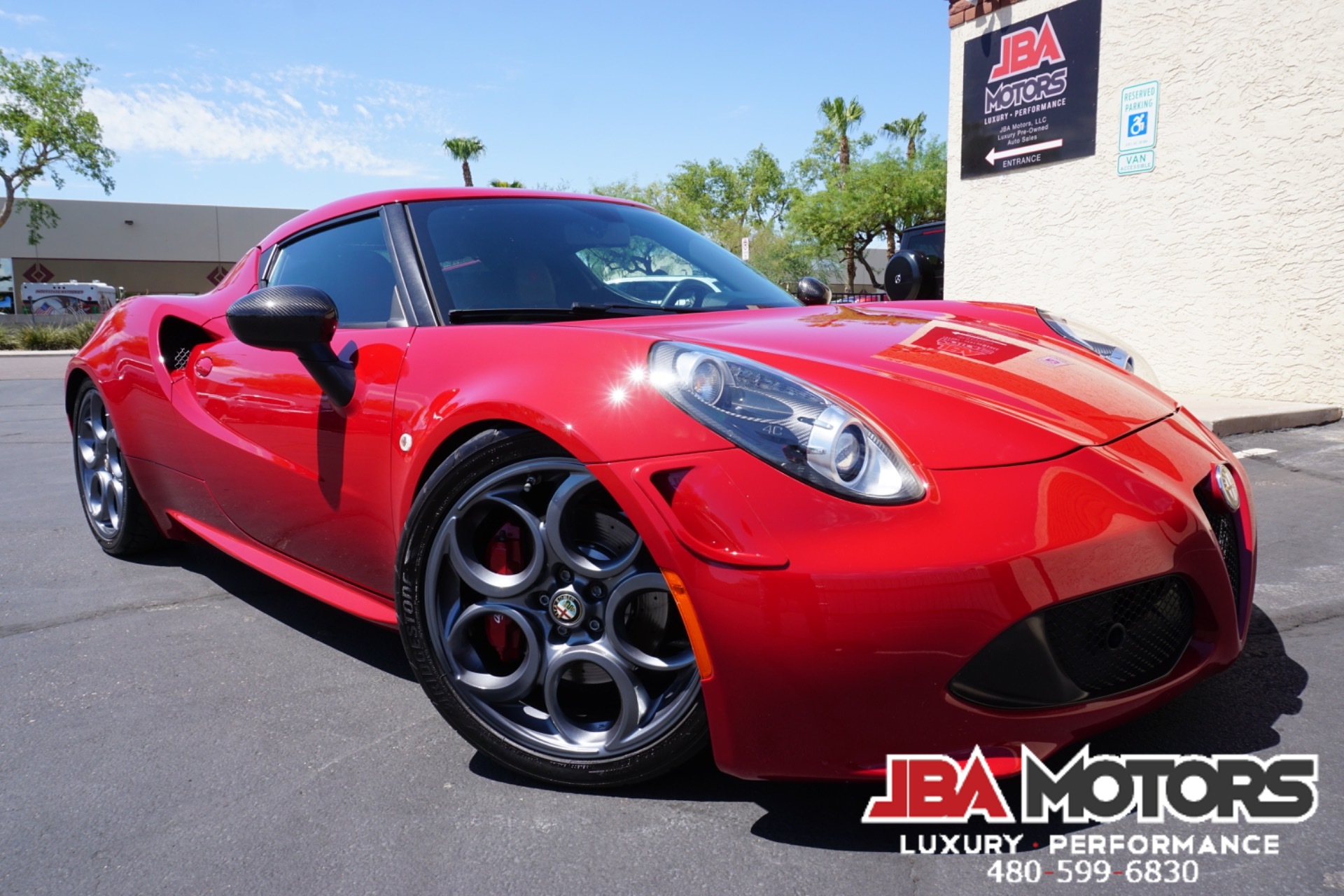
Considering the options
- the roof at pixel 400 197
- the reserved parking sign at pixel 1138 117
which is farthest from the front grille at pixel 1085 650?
the reserved parking sign at pixel 1138 117

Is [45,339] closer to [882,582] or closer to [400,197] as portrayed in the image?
[400,197]

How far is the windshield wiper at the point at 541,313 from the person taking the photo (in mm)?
2248

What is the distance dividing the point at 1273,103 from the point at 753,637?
7.96 m

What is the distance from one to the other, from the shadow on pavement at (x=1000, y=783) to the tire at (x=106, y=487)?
2.20 m

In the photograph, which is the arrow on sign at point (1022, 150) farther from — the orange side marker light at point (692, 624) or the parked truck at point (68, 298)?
the parked truck at point (68, 298)

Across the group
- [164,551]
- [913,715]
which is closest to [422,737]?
[913,715]

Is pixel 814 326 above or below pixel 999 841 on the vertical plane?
above

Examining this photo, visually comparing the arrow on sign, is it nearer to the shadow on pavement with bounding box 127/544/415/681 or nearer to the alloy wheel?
the shadow on pavement with bounding box 127/544/415/681

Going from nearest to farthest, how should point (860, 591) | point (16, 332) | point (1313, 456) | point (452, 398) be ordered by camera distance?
point (860, 591) < point (452, 398) < point (1313, 456) < point (16, 332)

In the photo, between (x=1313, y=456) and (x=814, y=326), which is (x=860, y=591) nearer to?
(x=814, y=326)

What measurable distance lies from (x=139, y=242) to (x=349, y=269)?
41375mm

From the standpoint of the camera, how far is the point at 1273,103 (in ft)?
24.2

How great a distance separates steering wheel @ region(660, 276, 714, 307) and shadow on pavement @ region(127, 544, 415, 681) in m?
1.16

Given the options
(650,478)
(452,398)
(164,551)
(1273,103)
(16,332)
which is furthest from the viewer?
(16,332)
